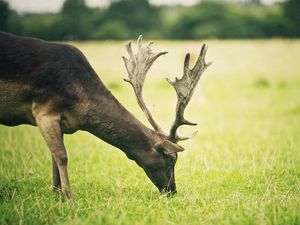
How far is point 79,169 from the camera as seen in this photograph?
738 centimetres

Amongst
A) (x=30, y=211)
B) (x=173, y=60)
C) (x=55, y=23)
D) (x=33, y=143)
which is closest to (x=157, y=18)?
(x=55, y=23)

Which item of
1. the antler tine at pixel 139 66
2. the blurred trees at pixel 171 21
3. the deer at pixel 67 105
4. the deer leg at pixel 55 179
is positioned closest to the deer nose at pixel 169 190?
the deer at pixel 67 105

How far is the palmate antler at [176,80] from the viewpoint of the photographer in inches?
221

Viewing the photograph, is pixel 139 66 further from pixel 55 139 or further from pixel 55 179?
pixel 55 179

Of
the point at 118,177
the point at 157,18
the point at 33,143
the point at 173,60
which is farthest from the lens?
the point at 157,18

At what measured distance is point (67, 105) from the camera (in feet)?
17.4

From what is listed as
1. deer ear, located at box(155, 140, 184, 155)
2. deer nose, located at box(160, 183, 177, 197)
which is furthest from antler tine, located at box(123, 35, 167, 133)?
deer nose, located at box(160, 183, 177, 197)

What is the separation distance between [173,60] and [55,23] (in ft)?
87.5

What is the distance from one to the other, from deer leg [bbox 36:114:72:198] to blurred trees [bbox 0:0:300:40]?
180ft

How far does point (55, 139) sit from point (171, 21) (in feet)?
238

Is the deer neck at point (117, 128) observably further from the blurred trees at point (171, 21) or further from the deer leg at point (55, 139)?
the blurred trees at point (171, 21)

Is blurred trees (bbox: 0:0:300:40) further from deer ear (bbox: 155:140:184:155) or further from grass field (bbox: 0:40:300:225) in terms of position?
deer ear (bbox: 155:140:184:155)

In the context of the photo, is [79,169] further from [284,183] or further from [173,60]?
[173,60]

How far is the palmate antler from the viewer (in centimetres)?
562
